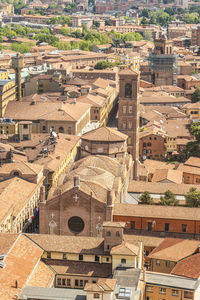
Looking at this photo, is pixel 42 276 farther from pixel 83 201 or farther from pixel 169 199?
pixel 169 199

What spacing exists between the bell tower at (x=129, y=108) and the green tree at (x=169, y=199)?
1897cm

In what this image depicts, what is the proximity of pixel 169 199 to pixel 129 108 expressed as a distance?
25099 mm

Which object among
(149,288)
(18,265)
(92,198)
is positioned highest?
(92,198)

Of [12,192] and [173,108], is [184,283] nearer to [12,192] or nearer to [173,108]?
[12,192]

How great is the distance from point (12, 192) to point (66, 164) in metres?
20.4

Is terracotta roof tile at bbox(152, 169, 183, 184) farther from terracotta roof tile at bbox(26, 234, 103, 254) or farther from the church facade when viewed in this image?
terracotta roof tile at bbox(26, 234, 103, 254)

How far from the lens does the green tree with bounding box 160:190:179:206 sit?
83.6 meters

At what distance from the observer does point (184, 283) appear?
62.2 metres

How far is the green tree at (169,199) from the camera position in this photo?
274 ft

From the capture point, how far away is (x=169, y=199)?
83875 millimetres

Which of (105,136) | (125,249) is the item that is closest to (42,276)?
(125,249)

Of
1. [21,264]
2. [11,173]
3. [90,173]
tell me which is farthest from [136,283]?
[11,173]

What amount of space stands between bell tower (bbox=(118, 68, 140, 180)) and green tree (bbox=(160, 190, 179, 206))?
1897cm

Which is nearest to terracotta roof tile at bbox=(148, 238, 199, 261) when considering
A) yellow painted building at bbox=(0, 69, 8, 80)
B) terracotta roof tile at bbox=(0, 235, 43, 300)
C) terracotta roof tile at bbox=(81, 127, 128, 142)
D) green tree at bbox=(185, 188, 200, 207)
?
green tree at bbox=(185, 188, 200, 207)
